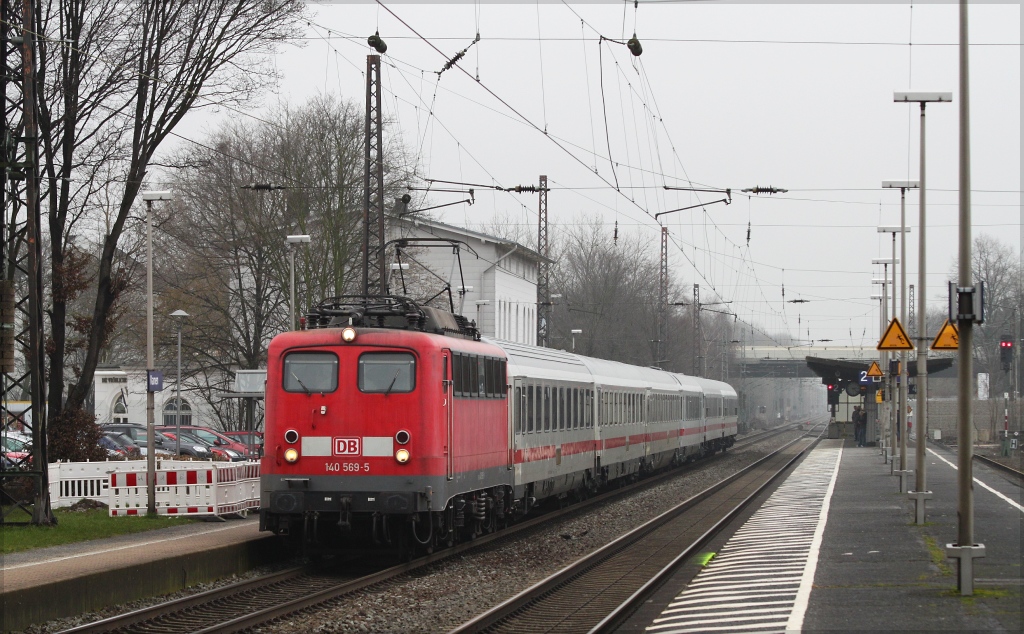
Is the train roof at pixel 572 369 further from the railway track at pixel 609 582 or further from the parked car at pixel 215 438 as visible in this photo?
the parked car at pixel 215 438

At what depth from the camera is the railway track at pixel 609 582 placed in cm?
1195

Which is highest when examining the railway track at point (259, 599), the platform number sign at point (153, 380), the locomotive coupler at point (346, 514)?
the platform number sign at point (153, 380)

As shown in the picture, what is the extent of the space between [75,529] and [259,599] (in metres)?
4.86

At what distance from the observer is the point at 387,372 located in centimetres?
1563

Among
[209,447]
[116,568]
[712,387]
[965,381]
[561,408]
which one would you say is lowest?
[209,447]

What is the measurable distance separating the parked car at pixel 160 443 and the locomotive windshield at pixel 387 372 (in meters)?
24.9

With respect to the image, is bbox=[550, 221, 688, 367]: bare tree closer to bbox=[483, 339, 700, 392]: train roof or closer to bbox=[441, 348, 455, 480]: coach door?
bbox=[483, 339, 700, 392]: train roof

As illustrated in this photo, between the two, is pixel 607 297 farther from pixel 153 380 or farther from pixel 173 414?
pixel 153 380

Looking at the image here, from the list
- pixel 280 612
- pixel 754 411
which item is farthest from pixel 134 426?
pixel 754 411

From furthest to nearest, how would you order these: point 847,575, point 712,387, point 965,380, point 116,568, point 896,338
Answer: point 712,387 < point 896,338 < point 847,575 < point 116,568 < point 965,380

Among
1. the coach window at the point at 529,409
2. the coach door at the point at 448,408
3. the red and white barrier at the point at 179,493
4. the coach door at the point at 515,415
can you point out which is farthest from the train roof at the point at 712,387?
the coach door at the point at 448,408

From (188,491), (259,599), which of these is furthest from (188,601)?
(188,491)

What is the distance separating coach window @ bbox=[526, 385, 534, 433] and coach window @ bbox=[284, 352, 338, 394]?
5711mm

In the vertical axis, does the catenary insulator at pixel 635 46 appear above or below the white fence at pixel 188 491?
above
